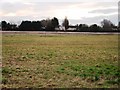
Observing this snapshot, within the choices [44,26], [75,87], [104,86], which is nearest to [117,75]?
[104,86]

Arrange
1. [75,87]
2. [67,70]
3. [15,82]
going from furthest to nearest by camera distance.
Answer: [67,70] → [15,82] → [75,87]

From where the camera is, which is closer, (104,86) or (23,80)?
(104,86)

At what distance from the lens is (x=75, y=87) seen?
8695mm

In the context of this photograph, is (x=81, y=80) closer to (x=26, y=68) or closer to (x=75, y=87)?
(x=75, y=87)

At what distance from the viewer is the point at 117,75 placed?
34.4 ft

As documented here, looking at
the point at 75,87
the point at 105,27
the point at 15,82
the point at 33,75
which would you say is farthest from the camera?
the point at 105,27

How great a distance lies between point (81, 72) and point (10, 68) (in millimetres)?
2923

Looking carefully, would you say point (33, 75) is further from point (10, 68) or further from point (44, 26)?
point (44, 26)

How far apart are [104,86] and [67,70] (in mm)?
2847

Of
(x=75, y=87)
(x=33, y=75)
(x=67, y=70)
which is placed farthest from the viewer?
(x=67, y=70)

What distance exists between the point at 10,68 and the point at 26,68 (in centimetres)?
65

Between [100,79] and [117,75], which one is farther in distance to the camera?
[117,75]

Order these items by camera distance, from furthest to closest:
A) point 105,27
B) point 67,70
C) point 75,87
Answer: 1. point 105,27
2. point 67,70
3. point 75,87

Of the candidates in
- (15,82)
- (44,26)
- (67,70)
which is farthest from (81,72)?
(44,26)
